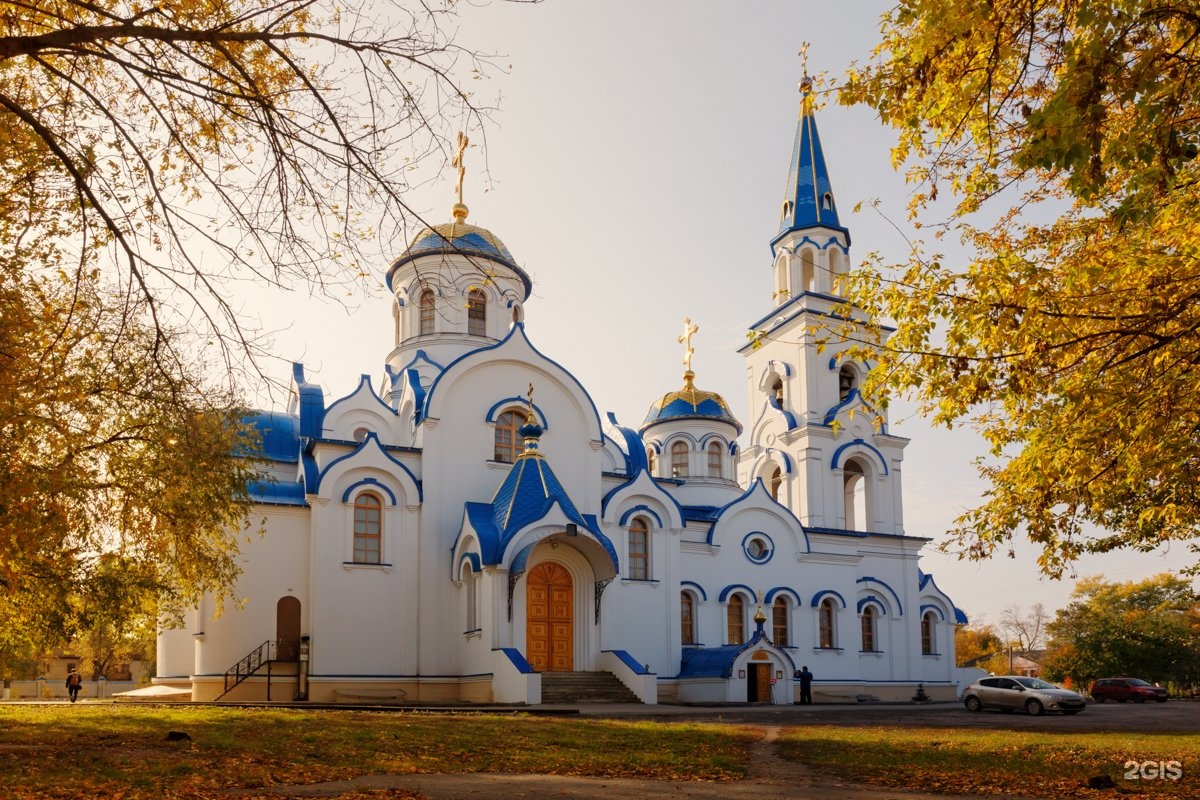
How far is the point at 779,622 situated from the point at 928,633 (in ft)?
21.4

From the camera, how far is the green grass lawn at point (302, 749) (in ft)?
29.1

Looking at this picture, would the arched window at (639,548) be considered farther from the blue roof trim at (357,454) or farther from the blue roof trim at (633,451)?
the blue roof trim at (357,454)

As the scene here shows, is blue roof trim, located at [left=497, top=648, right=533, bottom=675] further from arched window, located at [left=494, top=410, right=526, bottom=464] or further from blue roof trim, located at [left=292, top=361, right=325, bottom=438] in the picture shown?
blue roof trim, located at [left=292, top=361, right=325, bottom=438]

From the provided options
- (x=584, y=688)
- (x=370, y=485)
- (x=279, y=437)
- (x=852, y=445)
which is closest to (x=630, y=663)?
(x=584, y=688)

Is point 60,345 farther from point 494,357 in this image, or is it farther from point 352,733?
point 494,357

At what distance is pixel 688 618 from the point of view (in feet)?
97.1

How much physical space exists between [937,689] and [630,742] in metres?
23.3

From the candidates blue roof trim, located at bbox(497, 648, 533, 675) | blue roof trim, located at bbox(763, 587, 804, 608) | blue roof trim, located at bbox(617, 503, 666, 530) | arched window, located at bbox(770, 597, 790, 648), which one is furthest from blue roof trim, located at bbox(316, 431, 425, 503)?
arched window, located at bbox(770, 597, 790, 648)

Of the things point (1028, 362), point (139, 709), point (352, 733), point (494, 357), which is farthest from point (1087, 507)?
point (494, 357)

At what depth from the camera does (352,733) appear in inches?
500

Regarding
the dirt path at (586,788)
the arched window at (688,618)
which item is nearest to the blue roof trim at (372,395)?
the arched window at (688,618)

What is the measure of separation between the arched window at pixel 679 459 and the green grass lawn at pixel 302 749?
63.7ft

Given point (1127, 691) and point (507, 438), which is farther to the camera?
point (1127, 691)

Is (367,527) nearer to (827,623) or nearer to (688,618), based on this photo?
(688,618)
